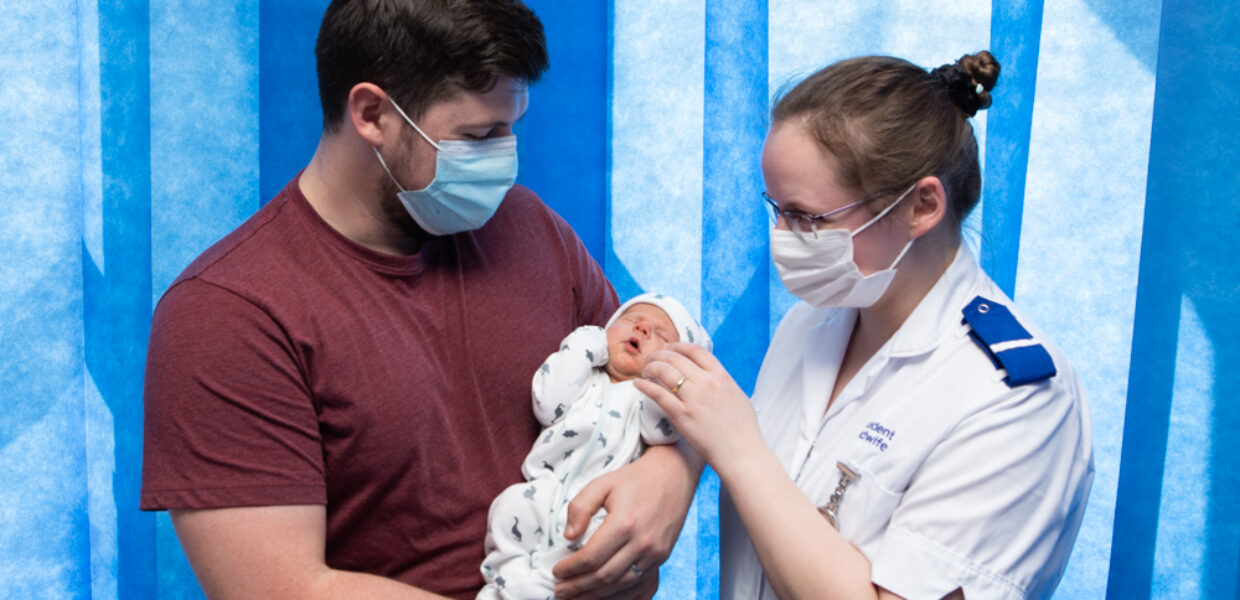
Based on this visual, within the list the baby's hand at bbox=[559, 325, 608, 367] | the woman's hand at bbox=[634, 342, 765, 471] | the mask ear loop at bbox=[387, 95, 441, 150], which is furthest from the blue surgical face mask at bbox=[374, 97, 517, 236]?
the woman's hand at bbox=[634, 342, 765, 471]

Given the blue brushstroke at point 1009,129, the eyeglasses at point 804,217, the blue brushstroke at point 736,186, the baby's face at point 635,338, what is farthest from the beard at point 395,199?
the blue brushstroke at point 1009,129

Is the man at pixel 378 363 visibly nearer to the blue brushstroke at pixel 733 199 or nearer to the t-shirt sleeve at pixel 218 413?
the t-shirt sleeve at pixel 218 413

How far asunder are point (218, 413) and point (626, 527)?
1.82ft

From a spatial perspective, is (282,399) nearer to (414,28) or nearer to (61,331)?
(414,28)

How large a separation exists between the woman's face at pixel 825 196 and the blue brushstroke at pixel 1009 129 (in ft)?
2.32

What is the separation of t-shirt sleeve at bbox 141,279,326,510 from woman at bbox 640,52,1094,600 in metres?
0.49

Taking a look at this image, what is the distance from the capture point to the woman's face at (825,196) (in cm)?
122

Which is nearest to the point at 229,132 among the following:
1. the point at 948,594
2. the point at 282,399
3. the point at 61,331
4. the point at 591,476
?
the point at 61,331

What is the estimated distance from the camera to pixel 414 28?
1.24 m

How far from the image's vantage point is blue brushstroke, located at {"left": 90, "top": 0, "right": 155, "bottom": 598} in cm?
184

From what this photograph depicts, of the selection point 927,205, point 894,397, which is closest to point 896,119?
point 927,205

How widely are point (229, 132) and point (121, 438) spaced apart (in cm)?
68

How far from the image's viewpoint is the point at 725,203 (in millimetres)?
2049

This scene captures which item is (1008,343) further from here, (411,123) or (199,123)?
(199,123)
